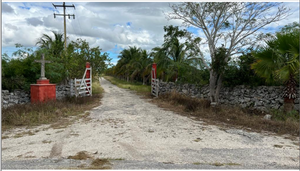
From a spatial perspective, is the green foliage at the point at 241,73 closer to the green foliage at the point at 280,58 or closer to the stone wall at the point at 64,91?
the green foliage at the point at 280,58

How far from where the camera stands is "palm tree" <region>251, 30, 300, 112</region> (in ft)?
24.6

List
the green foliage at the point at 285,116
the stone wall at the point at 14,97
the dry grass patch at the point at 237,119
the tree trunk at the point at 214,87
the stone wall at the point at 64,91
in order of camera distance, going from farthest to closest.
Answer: the stone wall at the point at 64,91, the tree trunk at the point at 214,87, the stone wall at the point at 14,97, the green foliage at the point at 285,116, the dry grass patch at the point at 237,119

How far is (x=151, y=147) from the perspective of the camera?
472 centimetres

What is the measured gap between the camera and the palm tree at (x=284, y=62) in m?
7.51

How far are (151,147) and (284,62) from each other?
636cm

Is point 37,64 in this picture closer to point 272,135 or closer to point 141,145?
point 141,145

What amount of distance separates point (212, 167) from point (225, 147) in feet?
4.26

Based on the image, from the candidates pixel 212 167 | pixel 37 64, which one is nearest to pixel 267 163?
pixel 212 167

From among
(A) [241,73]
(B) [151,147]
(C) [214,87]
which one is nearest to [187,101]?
(C) [214,87]

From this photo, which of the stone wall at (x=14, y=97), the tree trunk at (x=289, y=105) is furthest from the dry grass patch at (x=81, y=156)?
the stone wall at (x=14, y=97)

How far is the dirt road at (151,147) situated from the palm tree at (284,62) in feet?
9.49

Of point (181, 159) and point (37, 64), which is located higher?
point (37, 64)

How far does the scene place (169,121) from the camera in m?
7.47

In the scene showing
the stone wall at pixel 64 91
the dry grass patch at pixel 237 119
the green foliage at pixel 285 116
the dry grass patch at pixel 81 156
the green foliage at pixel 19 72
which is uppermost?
the green foliage at pixel 19 72
